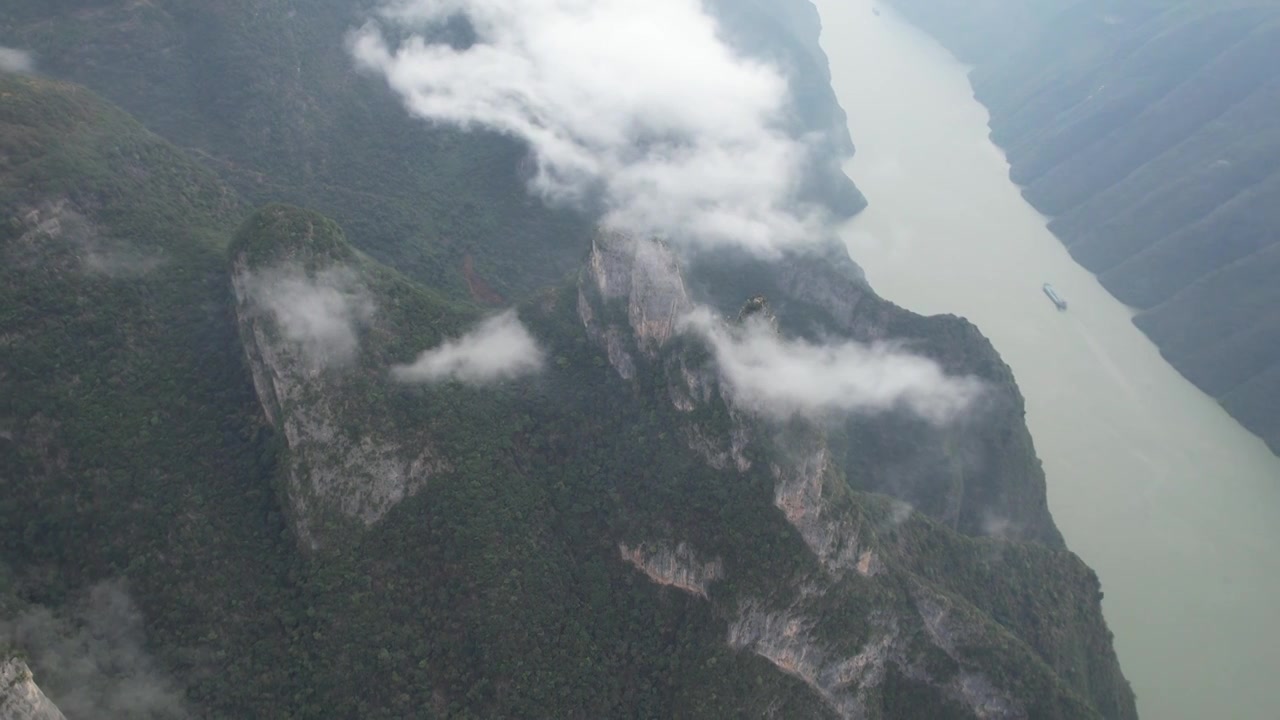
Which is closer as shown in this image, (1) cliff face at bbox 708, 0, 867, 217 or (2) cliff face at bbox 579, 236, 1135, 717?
(2) cliff face at bbox 579, 236, 1135, 717

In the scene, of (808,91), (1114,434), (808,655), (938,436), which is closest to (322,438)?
(808,655)

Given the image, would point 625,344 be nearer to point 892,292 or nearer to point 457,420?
point 457,420

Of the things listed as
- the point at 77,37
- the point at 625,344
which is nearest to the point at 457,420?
the point at 625,344

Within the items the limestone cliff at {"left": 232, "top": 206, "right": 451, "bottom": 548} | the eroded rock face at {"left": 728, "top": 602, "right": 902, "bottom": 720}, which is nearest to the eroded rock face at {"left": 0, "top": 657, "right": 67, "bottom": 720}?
the limestone cliff at {"left": 232, "top": 206, "right": 451, "bottom": 548}

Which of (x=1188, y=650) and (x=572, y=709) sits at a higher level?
(x=1188, y=650)

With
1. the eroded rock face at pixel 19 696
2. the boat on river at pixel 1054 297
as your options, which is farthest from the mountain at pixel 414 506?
the boat on river at pixel 1054 297

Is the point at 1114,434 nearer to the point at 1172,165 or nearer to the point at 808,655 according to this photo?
the point at 1172,165

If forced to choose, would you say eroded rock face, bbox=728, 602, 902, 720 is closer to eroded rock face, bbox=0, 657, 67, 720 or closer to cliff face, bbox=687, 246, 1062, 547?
cliff face, bbox=687, 246, 1062, 547
